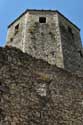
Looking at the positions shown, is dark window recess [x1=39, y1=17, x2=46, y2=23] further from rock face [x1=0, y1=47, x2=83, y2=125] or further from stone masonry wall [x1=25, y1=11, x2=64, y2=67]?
rock face [x1=0, y1=47, x2=83, y2=125]

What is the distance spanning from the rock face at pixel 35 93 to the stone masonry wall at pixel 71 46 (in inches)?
249

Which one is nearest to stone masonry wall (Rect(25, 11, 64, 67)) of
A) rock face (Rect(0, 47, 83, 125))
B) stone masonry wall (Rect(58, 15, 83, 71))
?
stone masonry wall (Rect(58, 15, 83, 71))

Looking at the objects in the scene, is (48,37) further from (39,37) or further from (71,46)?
(71,46)

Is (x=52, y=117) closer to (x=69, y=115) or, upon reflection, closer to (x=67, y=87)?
(x=69, y=115)

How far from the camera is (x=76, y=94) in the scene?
728 cm

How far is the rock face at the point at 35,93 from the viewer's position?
5.98 m

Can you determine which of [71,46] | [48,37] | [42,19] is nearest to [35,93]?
[48,37]

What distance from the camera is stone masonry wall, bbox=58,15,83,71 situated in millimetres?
14102

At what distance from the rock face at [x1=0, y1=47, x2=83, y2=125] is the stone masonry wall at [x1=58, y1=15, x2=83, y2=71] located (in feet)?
20.8

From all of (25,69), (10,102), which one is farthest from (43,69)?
(10,102)

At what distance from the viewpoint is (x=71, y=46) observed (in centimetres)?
1527

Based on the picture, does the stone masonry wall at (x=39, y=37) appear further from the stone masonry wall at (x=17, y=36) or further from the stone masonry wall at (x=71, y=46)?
the stone masonry wall at (x=71, y=46)

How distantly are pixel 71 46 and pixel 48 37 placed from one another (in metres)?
1.38

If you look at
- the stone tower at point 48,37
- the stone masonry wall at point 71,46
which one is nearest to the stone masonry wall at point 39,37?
the stone tower at point 48,37
